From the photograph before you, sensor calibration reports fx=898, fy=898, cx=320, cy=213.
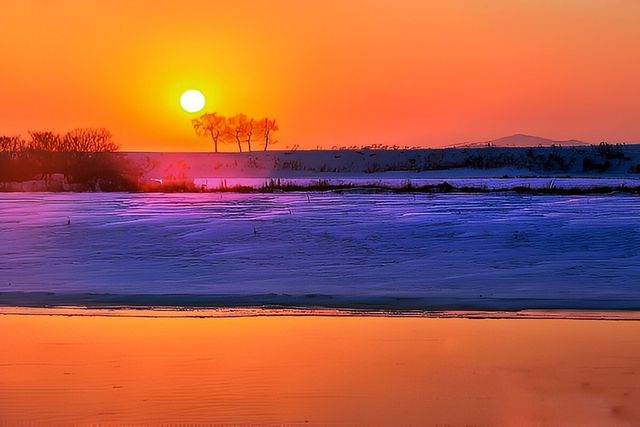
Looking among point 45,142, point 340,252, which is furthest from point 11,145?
point 340,252

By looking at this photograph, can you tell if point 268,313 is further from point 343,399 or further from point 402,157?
point 402,157

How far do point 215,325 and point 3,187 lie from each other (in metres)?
30.0

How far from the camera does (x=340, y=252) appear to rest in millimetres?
16500

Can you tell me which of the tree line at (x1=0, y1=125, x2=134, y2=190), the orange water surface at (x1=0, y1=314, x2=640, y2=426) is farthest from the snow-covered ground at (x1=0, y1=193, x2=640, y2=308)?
the tree line at (x1=0, y1=125, x2=134, y2=190)

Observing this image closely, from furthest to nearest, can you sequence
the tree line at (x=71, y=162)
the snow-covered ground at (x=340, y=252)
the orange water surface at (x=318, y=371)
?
the tree line at (x=71, y=162) < the snow-covered ground at (x=340, y=252) < the orange water surface at (x=318, y=371)

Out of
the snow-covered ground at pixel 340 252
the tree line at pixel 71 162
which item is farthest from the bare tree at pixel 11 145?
the snow-covered ground at pixel 340 252

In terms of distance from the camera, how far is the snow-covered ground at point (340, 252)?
42.4 ft

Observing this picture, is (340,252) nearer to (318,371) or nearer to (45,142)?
(318,371)

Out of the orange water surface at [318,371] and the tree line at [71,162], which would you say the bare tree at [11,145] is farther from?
the orange water surface at [318,371]

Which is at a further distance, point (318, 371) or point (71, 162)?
point (71, 162)

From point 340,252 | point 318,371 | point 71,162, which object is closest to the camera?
point 318,371

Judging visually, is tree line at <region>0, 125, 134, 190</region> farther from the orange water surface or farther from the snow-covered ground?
the orange water surface

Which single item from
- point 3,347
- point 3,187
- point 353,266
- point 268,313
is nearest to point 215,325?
point 268,313

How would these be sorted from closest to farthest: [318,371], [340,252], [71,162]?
[318,371]
[340,252]
[71,162]
